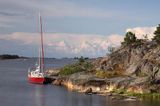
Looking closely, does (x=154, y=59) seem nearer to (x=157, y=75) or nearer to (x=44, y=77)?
(x=157, y=75)

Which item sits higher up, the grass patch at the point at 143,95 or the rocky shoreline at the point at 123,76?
the rocky shoreline at the point at 123,76

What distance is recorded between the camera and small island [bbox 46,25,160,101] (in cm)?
11919

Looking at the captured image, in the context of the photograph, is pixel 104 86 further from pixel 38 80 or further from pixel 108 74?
pixel 38 80

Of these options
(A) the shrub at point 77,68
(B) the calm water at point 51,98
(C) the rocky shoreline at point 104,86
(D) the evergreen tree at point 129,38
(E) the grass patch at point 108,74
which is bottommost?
(B) the calm water at point 51,98

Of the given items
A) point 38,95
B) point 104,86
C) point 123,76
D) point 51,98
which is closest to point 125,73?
point 123,76

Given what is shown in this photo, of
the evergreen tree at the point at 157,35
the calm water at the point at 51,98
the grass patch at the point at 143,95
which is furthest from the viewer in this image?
the evergreen tree at the point at 157,35

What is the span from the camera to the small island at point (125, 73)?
391 ft

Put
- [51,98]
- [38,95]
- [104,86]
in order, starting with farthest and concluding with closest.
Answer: [38,95] < [104,86] < [51,98]

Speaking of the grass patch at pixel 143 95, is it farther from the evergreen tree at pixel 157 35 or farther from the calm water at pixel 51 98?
the evergreen tree at pixel 157 35

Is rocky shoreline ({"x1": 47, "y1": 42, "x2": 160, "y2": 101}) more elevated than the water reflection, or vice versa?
rocky shoreline ({"x1": 47, "y1": 42, "x2": 160, "y2": 101})

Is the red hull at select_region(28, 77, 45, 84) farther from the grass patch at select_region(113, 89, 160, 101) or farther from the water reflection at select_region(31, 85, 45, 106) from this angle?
the grass patch at select_region(113, 89, 160, 101)

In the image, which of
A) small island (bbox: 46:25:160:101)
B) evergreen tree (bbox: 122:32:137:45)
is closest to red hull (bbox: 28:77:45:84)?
small island (bbox: 46:25:160:101)

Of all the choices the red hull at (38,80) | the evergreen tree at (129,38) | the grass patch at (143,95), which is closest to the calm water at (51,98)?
the grass patch at (143,95)

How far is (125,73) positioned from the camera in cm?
13825
